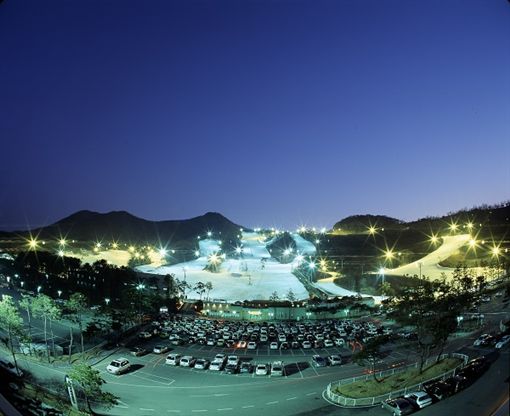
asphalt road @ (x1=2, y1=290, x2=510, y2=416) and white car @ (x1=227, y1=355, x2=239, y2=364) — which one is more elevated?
asphalt road @ (x1=2, y1=290, x2=510, y2=416)

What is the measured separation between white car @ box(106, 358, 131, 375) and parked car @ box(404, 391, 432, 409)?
2943 mm

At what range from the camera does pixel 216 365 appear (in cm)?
439

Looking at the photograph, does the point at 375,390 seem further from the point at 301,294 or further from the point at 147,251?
the point at 147,251

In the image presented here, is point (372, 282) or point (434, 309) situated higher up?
point (434, 309)

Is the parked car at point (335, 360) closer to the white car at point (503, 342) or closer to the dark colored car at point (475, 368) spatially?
the dark colored car at point (475, 368)

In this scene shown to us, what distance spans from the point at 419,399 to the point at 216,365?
2932mm

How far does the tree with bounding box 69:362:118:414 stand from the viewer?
9.11ft

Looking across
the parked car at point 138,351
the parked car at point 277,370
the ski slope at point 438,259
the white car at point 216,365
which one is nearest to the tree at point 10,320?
the parked car at point 138,351

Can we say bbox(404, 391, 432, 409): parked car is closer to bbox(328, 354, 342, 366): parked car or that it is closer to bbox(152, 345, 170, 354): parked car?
bbox(328, 354, 342, 366): parked car

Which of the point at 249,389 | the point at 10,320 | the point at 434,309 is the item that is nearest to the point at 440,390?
the point at 434,309

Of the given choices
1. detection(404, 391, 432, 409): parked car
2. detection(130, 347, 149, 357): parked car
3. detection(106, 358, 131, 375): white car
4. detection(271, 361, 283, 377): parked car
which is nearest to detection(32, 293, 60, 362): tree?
detection(106, 358, 131, 375): white car

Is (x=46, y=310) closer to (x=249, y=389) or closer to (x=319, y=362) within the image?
(x=249, y=389)

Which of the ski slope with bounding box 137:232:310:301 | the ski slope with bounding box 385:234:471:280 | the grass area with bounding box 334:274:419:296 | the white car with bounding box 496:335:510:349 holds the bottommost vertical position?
the ski slope with bounding box 137:232:310:301

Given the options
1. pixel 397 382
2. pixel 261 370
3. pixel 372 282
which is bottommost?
pixel 372 282
